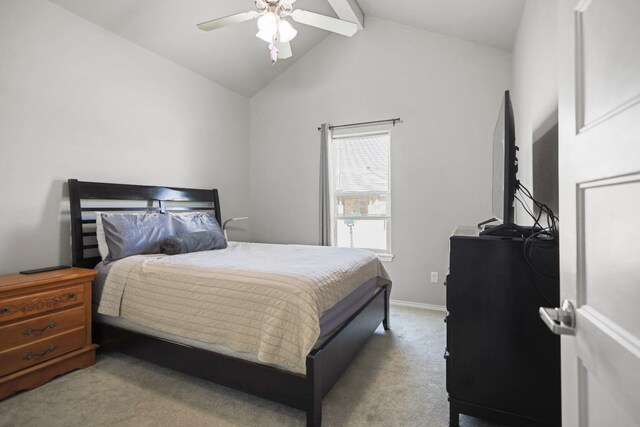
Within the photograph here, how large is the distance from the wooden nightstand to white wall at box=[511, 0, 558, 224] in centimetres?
323

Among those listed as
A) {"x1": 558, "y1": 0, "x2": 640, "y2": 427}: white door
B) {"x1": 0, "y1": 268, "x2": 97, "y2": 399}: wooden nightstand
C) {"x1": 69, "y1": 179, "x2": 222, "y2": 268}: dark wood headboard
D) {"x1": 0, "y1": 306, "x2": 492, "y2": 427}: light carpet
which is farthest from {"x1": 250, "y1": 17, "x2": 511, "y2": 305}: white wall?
{"x1": 558, "y1": 0, "x2": 640, "y2": 427}: white door

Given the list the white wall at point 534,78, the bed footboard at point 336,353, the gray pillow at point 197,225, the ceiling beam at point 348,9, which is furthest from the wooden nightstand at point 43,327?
the ceiling beam at point 348,9

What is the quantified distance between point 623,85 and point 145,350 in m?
2.69

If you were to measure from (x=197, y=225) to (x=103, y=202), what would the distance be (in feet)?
2.82

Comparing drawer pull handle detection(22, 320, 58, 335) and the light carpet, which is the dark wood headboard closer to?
drawer pull handle detection(22, 320, 58, 335)

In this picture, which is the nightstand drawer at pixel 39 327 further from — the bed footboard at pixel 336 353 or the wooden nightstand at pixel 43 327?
the bed footboard at pixel 336 353

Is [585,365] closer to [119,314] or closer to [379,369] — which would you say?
[379,369]

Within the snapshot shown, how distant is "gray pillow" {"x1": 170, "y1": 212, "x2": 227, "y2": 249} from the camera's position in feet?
10.3

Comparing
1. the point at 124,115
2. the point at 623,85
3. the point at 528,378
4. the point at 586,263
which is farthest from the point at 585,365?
the point at 124,115

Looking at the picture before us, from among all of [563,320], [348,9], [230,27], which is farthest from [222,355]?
[348,9]

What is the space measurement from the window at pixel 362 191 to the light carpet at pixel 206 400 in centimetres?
183

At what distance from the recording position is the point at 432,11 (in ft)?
10.2

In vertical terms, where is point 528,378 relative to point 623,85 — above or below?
below

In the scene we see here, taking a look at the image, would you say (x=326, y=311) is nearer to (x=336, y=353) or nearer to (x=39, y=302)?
(x=336, y=353)
